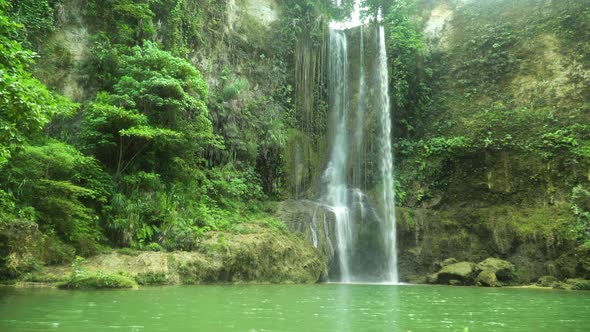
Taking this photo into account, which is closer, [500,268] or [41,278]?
[41,278]

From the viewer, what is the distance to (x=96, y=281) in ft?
34.0

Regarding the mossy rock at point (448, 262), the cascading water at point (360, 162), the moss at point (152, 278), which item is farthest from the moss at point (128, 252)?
the mossy rock at point (448, 262)

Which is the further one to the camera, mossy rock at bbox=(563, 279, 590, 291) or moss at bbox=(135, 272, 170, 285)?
mossy rock at bbox=(563, 279, 590, 291)

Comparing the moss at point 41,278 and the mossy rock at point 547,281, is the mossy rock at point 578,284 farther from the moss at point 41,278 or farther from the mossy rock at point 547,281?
the moss at point 41,278

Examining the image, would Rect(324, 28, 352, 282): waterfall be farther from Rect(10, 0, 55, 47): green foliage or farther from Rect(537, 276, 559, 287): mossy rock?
Rect(10, 0, 55, 47): green foliage

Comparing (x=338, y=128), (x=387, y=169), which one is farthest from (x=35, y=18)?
(x=387, y=169)

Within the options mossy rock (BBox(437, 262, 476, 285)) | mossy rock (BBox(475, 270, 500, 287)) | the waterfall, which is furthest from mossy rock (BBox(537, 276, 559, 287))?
the waterfall

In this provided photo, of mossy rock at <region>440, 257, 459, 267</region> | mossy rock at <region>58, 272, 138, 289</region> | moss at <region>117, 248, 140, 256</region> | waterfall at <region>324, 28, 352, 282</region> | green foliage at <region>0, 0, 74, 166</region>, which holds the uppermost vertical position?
waterfall at <region>324, 28, 352, 282</region>

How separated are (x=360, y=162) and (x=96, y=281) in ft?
51.8

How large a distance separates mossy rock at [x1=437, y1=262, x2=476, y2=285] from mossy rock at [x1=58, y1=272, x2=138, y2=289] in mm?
11466

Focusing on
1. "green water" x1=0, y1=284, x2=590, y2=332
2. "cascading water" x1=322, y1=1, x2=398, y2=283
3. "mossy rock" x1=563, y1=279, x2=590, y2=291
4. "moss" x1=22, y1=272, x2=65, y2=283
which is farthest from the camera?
"cascading water" x1=322, y1=1, x2=398, y2=283

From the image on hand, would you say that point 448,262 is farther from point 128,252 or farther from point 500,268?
point 128,252

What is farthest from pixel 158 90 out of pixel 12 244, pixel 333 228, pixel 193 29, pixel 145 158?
pixel 333 228

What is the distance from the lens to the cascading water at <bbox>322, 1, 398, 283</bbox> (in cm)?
1902
